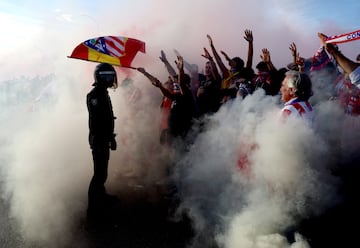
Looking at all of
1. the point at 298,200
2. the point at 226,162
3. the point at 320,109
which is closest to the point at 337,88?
the point at 320,109

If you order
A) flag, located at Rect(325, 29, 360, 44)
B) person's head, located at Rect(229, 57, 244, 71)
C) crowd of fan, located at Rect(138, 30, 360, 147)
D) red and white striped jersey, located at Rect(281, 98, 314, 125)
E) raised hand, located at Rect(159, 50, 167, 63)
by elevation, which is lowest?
red and white striped jersey, located at Rect(281, 98, 314, 125)

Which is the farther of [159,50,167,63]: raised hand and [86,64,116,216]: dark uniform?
[159,50,167,63]: raised hand

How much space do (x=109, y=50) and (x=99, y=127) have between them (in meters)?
1.99

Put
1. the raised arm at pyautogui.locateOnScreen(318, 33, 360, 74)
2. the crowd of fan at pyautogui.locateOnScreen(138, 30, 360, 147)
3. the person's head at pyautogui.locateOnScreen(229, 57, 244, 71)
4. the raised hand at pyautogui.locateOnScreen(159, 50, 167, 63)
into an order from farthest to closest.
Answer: the raised hand at pyautogui.locateOnScreen(159, 50, 167, 63)
the person's head at pyautogui.locateOnScreen(229, 57, 244, 71)
the crowd of fan at pyautogui.locateOnScreen(138, 30, 360, 147)
the raised arm at pyautogui.locateOnScreen(318, 33, 360, 74)

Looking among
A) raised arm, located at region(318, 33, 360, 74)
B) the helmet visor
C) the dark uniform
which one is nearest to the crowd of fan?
raised arm, located at region(318, 33, 360, 74)

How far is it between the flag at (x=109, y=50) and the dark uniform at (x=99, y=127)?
1325 millimetres

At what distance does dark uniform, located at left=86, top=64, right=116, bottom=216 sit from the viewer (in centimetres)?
411

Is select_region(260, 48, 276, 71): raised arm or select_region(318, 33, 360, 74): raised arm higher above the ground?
select_region(260, 48, 276, 71): raised arm

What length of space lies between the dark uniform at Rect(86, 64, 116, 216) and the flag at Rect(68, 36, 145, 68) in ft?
4.35

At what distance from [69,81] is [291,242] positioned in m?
5.14

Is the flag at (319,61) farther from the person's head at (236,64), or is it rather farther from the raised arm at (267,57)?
the person's head at (236,64)

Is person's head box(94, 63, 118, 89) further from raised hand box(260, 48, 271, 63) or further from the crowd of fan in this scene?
raised hand box(260, 48, 271, 63)

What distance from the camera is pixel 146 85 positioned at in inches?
262

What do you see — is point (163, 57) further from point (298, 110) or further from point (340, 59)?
point (298, 110)
